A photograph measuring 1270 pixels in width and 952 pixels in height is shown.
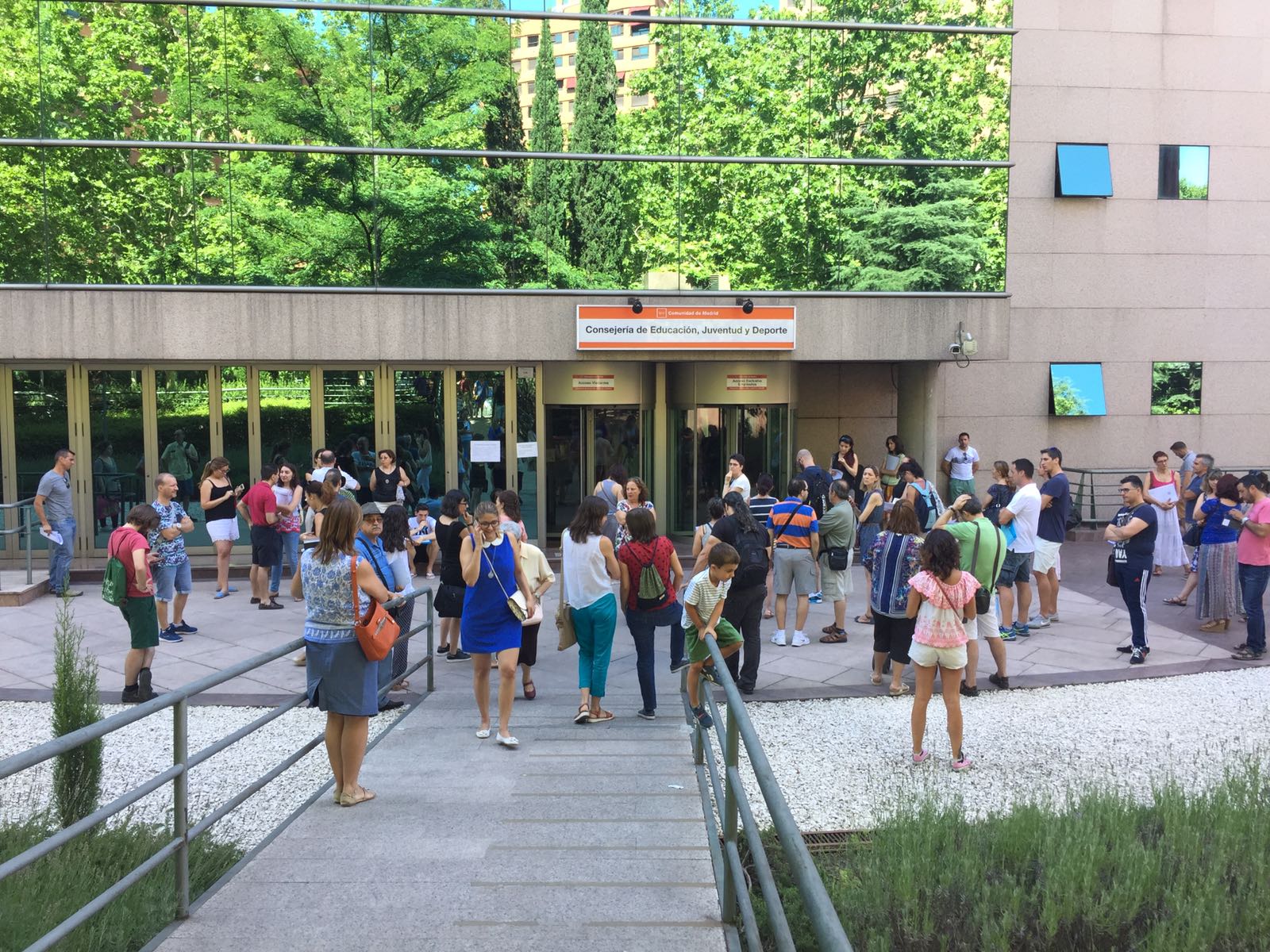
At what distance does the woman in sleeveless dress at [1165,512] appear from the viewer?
12.3m

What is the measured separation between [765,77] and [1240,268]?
10183 mm

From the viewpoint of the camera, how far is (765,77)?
16.6 m

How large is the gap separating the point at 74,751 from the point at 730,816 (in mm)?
3545

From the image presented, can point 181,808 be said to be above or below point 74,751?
above

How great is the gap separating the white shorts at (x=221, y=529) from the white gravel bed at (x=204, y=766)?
4111 mm

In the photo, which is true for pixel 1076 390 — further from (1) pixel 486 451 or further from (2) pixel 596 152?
(1) pixel 486 451

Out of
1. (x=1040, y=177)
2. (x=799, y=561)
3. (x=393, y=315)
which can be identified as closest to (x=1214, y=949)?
(x=799, y=561)

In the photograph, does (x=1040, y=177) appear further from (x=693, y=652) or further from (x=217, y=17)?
(x=693, y=652)

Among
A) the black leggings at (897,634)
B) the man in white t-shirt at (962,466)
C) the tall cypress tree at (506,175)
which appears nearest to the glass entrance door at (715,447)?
the man in white t-shirt at (962,466)

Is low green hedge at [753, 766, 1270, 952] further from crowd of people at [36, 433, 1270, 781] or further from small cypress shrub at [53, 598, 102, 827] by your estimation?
small cypress shrub at [53, 598, 102, 827]

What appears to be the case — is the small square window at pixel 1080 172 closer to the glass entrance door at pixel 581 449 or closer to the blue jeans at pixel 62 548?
the glass entrance door at pixel 581 449

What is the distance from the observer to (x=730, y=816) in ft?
14.0

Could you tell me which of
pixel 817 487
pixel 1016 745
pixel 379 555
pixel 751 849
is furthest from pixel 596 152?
pixel 751 849

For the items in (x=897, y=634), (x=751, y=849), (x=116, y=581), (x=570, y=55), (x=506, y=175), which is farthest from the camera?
(x=570, y=55)
